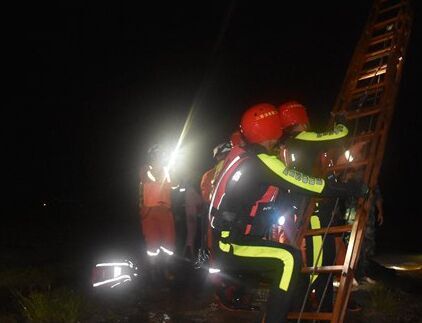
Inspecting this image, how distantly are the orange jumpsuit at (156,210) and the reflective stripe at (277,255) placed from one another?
11.6 ft

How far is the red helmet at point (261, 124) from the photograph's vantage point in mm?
4000

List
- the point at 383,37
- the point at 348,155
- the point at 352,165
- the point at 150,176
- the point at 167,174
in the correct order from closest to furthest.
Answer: the point at 352,165 < the point at 348,155 < the point at 383,37 < the point at 150,176 < the point at 167,174

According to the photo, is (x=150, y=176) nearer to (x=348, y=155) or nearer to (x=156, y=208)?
(x=156, y=208)

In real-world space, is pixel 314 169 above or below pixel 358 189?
above

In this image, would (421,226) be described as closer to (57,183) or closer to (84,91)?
(57,183)

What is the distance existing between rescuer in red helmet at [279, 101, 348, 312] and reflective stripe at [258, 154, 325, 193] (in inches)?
35.5

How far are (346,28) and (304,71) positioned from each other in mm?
2193

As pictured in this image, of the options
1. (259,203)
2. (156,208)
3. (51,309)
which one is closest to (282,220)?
(259,203)

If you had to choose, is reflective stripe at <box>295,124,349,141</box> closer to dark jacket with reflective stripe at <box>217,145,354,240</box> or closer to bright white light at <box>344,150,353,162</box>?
bright white light at <box>344,150,353,162</box>

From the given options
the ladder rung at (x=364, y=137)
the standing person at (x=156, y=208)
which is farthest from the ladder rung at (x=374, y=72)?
the standing person at (x=156, y=208)

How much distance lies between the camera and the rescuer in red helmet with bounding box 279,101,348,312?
479 cm

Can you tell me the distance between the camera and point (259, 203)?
3979mm

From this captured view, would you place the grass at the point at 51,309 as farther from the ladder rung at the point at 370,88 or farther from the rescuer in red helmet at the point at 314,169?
the ladder rung at the point at 370,88

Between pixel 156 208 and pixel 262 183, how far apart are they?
3.73 meters
